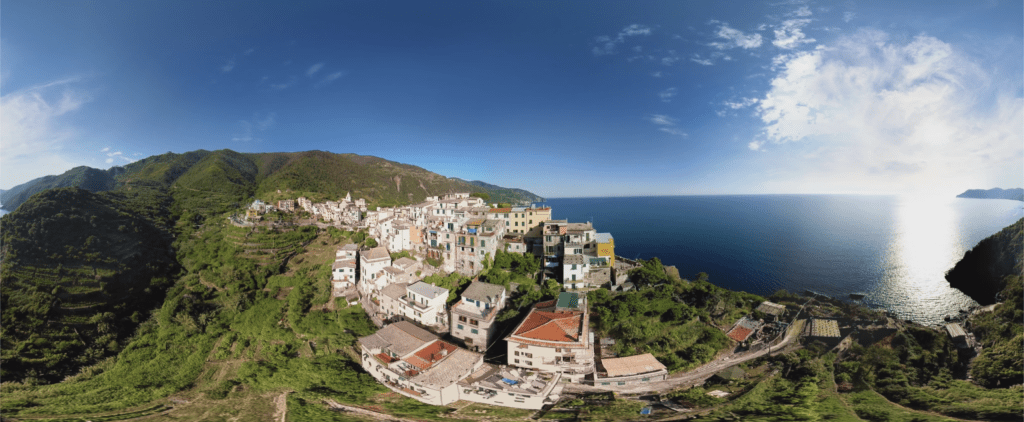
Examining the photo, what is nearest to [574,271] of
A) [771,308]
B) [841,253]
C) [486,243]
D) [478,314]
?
[486,243]

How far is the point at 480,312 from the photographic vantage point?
20.4 meters

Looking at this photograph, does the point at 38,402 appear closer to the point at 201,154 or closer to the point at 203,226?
the point at 203,226

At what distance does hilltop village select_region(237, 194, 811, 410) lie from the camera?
54.2 feet

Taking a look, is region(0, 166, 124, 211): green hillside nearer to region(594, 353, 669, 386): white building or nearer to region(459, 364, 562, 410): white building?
region(459, 364, 562, 410): white building

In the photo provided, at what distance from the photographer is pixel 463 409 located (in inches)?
608

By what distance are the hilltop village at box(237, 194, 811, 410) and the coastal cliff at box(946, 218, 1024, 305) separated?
21331 millimetres

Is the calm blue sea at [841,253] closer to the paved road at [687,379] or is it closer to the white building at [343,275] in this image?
→ the paved road at [687,379]

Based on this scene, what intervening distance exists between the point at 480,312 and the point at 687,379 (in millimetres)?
11851

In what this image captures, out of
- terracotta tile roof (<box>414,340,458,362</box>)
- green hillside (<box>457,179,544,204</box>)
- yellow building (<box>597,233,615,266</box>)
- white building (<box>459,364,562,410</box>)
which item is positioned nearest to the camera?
white building (<box>459,364,562,410</box>)

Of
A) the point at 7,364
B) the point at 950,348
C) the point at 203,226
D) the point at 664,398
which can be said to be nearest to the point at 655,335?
the point at 664,398

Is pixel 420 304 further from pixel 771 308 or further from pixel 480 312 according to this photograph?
pixel 771 308

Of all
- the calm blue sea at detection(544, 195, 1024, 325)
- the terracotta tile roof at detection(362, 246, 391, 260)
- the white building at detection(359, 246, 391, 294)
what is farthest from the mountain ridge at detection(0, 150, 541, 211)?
the calm blue sea at detection(544, 195, 1024, 325)

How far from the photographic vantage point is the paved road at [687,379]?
53.2 feet

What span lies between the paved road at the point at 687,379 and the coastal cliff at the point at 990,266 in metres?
25.4
